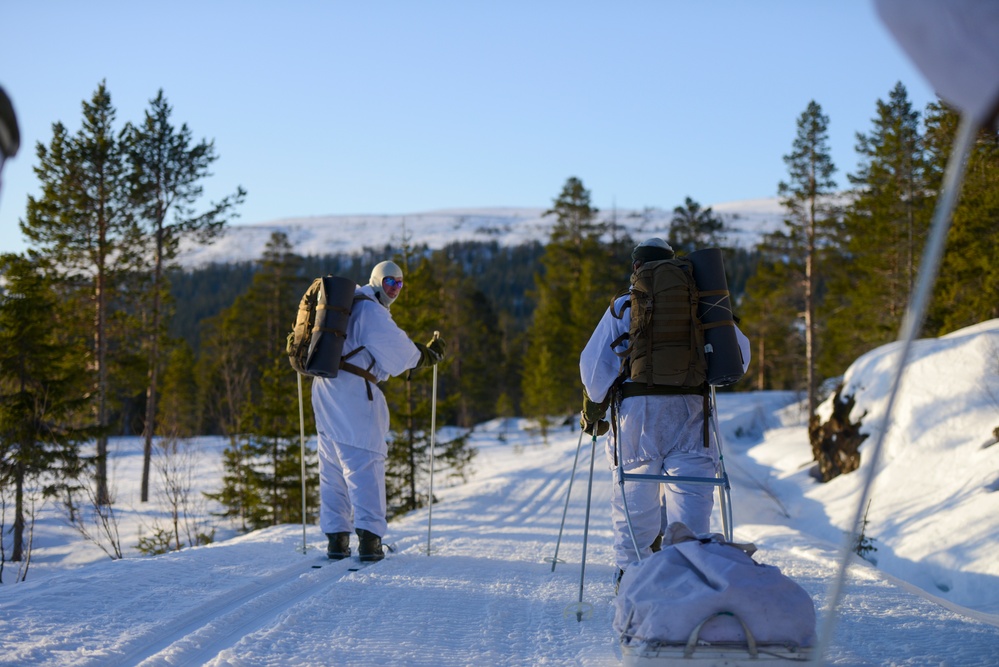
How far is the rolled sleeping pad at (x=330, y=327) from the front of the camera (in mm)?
6258

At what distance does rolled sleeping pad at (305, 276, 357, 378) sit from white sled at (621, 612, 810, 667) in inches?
156

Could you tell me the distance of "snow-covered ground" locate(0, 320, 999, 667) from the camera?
3.73m

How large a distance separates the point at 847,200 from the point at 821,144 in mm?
5818

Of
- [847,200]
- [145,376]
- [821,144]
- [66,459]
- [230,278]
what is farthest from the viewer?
[230,278]

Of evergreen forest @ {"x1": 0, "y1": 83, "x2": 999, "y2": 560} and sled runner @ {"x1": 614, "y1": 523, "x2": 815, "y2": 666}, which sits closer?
sled runner @ {"x1": 614, "y1": 523, "x2": 815, "y2": 666}

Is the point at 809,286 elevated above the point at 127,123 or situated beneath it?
situated beneath

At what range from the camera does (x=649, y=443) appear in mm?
4664

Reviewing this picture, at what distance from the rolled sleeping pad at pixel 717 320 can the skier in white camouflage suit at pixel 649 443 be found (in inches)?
9.0

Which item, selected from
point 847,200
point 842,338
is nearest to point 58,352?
point 842,338

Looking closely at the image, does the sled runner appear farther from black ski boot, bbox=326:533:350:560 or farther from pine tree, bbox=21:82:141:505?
pine tree, bbox=21:82:141:505

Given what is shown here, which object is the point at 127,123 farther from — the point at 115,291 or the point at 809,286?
the point at 809,286

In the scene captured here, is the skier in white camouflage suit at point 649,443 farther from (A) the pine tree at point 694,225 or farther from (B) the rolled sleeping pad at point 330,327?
(A) the pine tree at point 694,225

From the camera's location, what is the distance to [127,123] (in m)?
23.7

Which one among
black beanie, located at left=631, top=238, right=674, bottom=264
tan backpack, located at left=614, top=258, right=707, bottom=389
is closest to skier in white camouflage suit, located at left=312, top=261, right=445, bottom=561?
black beanie, located at left=631, top=238, right=674, bottom=264
